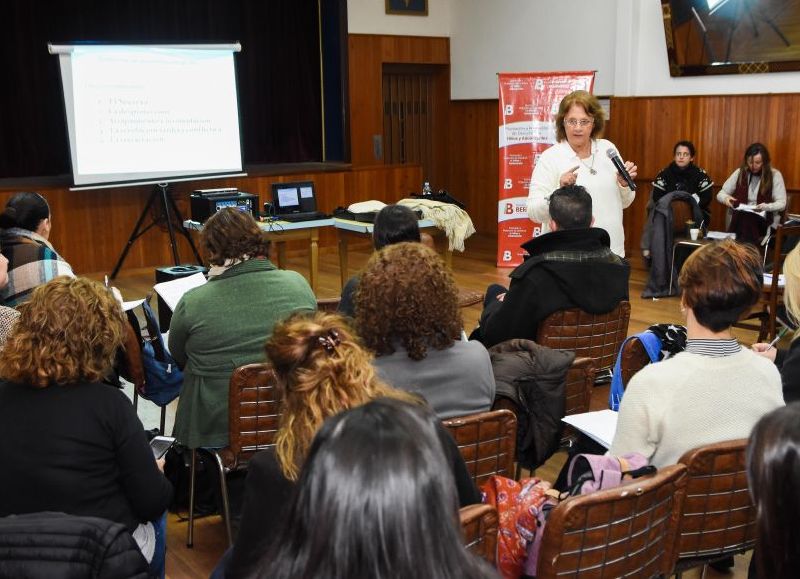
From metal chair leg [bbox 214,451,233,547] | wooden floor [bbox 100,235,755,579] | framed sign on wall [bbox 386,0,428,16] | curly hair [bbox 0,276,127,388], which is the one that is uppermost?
framed sign on wall [bbox 386,0,428,16]

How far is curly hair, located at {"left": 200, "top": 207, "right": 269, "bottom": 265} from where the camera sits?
319 centimetres

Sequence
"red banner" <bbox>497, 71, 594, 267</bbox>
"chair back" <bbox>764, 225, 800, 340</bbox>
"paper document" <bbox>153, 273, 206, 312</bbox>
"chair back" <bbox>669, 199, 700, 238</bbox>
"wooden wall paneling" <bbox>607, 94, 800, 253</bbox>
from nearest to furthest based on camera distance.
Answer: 1. "paper document" <bbox>153, 273, 206, 312</bbox>
2. "chair back" <bbox>764, 225, 800, 340</bbox>
3. "chair back" <bbox>669, 199, 700, 238</bbox>
4. "wooden wall paneling" <bbox>607, 94, 800, 253</bbox>
5. "red banner" <bbox>497, 71, 594, 267</bbox>

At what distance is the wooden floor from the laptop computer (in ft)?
3.08

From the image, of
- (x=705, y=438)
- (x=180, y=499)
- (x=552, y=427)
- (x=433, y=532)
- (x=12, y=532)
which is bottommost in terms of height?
(x=180, y=499)

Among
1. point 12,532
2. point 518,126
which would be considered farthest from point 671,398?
point 518,126

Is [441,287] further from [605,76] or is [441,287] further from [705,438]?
[605,76]

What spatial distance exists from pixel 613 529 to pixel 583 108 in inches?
128

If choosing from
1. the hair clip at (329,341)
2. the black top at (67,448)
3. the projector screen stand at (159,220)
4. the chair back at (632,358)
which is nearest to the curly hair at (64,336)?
the black top at (67,448)

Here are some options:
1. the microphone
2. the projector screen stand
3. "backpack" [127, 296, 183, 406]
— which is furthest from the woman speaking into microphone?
the projector screen stand

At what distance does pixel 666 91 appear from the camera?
887 cm

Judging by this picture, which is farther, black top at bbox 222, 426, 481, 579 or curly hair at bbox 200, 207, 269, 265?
curly hair at bbox 200, 207, 269, 265

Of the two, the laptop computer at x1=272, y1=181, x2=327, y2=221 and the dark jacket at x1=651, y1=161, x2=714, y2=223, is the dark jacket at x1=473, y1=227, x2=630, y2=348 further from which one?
the dark jacket at x1=651, y1=161, x2=714, y2=223

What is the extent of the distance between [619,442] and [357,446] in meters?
1.35

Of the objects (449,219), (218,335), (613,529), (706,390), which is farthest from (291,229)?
(613,529)
